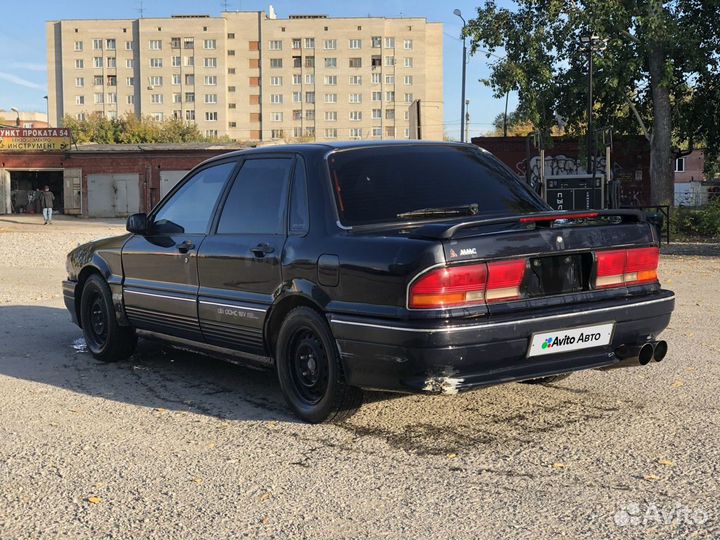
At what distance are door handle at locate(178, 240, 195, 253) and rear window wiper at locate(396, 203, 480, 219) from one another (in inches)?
69.0

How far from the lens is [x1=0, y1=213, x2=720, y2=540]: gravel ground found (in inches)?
134

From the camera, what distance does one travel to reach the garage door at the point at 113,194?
46.4 meters

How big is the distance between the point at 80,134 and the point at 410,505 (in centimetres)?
8721

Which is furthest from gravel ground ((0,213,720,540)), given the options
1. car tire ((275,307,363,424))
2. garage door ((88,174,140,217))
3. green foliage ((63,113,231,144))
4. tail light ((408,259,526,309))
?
green foliage ((63,113,231,144))

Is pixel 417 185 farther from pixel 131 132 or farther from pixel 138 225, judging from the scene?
pixel 131 132

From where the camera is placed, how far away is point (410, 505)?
3582 mm

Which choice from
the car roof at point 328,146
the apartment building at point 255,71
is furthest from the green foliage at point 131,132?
the car roof at point 328,146

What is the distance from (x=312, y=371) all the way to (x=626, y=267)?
200 cm

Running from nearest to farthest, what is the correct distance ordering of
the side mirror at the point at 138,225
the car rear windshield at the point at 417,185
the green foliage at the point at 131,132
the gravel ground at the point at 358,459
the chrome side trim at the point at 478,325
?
the gravel ground at the point at 358,459
the chrome side trim at the point at 478,325
the car rear windshield at the point at 417,185
the side mirror at the point at 138,225
the green foliage at the point at 131,132

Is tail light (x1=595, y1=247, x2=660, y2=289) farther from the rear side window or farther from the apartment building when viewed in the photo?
the apartment building

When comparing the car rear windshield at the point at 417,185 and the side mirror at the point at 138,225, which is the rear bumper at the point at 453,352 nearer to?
the car rear windshield at the point at 417,185

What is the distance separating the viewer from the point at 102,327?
7133 millimetres

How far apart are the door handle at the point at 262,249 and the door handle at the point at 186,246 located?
84 cm

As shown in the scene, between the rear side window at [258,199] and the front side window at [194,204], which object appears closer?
the rear side window at [258,199]
